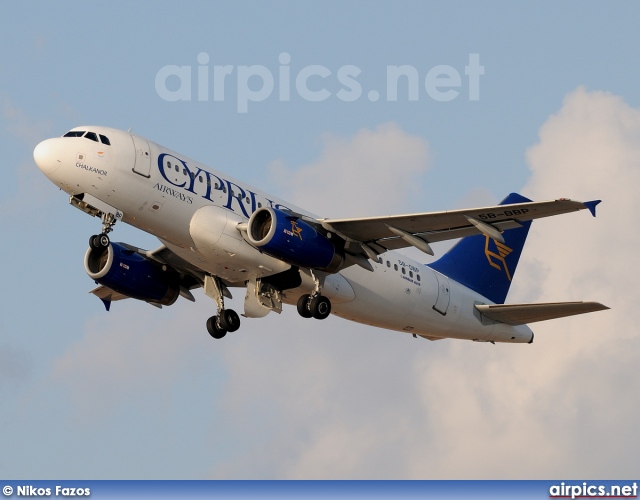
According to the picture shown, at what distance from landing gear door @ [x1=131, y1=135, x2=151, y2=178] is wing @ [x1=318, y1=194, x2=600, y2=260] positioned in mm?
6626

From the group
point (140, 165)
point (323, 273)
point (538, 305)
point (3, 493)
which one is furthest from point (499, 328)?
Answer: point (3, 493)

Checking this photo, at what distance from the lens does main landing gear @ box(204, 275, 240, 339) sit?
5156 centimetres

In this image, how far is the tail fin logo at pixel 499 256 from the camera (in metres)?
57.5

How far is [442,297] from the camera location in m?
53.1

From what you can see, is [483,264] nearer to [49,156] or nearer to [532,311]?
[532,311]

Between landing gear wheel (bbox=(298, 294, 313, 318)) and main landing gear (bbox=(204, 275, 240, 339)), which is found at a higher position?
main landing gear (bbox=(204, 275, 240, 339))

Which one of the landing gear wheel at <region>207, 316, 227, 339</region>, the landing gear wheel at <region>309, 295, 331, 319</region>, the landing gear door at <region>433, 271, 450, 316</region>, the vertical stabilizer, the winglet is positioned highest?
the vertical stabilizer

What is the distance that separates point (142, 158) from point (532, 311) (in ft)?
56.1

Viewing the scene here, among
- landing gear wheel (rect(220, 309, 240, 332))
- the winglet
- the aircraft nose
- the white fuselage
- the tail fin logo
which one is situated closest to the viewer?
the winglet

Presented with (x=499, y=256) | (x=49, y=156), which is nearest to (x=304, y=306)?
(x=49, y=156)

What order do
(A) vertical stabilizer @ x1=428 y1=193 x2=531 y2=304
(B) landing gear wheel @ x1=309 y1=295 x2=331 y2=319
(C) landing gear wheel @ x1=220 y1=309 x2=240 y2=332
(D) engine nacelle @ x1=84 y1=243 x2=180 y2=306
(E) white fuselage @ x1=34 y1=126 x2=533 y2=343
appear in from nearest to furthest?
(E) white fuselage @ x1=34 y1=126 x2=533 y2=343
(B) landing gear wheel @ x1=309 y1=295 x2=331 y2=319
(D) engine nacelle @ x1=84 y1=243 x2=180 y2=306
(C) landing gear wheel @ x1=220 y1=309 x2=240 y2=332
(A) vertical stabilizer @ x1=428 y1=193 x2=531 y2=304

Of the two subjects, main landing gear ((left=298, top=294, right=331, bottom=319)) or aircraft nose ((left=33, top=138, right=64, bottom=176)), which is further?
main landing gear ((left=298, top=294, right=331, bottom=319))

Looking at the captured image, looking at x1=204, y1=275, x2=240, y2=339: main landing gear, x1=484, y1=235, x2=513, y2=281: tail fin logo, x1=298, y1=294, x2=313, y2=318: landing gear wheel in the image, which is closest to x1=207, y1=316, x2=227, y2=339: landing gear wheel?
x1=204, y1=275, x2=240, y2=339: main landing gear

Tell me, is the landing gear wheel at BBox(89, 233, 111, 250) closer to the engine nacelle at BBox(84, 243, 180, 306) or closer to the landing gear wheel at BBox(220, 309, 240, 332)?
the engine nacelle at BBox(84, 243, 180, 306)
